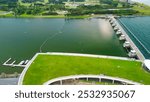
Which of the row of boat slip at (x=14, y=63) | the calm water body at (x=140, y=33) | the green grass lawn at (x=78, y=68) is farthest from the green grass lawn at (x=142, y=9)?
the green grass lawn at (x=78, y=68)

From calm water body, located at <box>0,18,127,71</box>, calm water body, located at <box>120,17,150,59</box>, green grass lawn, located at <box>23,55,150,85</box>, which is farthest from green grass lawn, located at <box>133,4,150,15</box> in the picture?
green grass lawn, located at <box>23,55,150,85</box>

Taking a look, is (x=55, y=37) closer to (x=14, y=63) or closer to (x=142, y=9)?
(x=14, y=63)

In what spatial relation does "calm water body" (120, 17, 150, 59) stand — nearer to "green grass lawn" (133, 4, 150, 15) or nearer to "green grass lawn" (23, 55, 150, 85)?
"green grass lawn" (133, 4, 150, 15)

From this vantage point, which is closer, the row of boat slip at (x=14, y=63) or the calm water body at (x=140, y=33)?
the row of boat slip at (x=14, y=63)

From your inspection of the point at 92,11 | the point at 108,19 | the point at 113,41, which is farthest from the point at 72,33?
the point at 92,11

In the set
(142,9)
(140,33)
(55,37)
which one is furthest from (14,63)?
(142,9)

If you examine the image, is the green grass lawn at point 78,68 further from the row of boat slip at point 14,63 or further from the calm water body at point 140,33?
the calm water body at point 140,33
